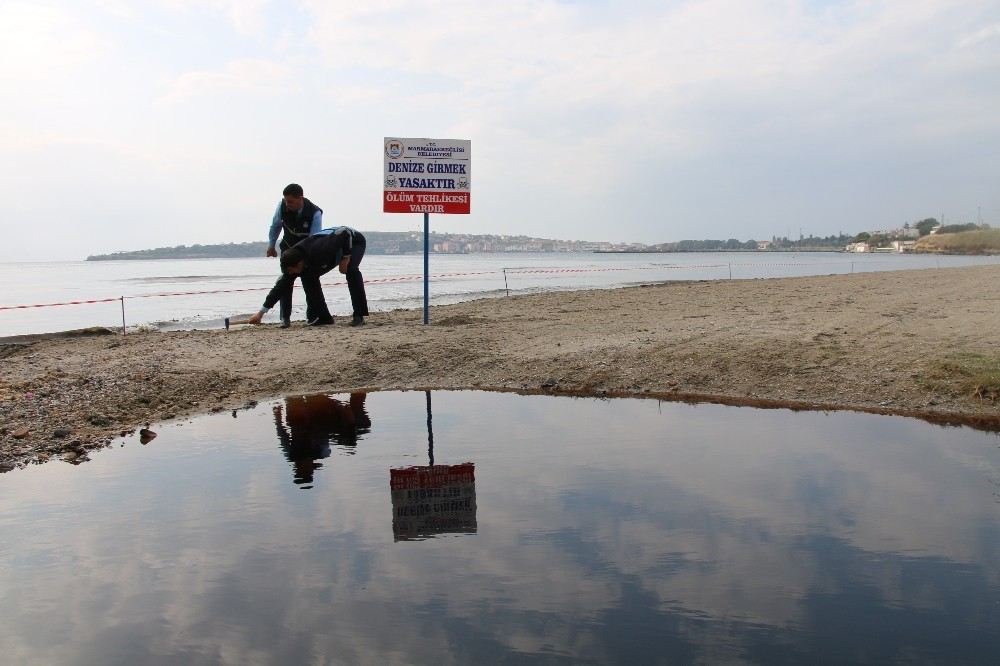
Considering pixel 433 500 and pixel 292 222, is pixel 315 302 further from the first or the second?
pixel 433 500

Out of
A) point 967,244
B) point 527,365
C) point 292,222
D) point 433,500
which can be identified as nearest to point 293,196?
point 292,222

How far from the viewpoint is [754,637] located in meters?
3.29

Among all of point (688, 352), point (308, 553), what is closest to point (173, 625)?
point (308, 553)

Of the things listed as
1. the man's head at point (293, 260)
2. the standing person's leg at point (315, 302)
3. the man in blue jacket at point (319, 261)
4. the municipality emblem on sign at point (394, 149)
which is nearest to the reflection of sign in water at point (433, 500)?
the man in blue jacket at point (319, 261)

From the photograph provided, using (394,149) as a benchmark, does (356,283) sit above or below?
below

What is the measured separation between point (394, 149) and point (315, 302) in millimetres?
2978

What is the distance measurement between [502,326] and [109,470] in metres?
7.76

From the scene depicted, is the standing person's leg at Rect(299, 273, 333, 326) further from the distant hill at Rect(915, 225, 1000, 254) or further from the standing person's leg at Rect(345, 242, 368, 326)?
the distant hill at Rect(915, 225, 1000, 254)

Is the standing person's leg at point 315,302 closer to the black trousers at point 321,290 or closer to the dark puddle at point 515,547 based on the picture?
the black trousers at point 321,290

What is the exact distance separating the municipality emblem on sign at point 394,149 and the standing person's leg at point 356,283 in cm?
159

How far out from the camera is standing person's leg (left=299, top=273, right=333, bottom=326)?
13430 millimetres

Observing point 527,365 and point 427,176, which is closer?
point 527,365

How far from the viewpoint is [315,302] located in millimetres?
13633

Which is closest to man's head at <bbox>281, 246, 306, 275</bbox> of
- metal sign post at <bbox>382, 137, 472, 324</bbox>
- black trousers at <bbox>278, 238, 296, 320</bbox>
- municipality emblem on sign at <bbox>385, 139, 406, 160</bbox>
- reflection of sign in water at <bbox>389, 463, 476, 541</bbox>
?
black trousers at <bbox>278, 238, 296, 320</bbox>
